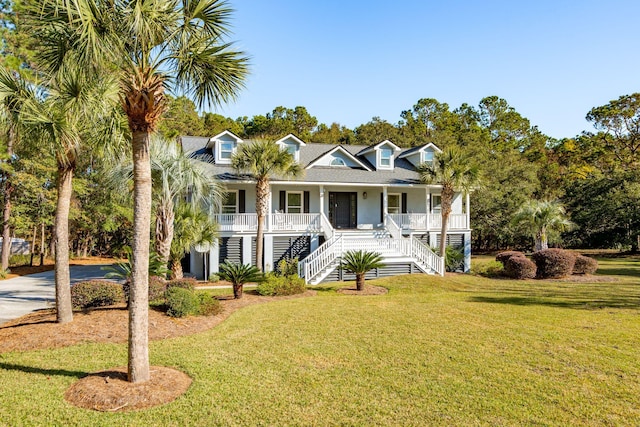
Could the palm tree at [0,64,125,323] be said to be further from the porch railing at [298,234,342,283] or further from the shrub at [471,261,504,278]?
the shrub at [471,261,504,278]

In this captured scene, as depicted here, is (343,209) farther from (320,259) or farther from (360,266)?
(360,266)

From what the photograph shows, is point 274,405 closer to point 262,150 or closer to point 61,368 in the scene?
point 61,368

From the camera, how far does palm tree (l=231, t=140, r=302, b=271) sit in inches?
695

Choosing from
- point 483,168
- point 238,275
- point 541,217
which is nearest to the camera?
point 238,275

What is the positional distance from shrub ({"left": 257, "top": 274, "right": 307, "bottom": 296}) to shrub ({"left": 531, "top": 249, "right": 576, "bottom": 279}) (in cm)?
1284

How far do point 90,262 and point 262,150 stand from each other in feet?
62.9

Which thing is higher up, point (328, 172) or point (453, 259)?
point (328, 172)

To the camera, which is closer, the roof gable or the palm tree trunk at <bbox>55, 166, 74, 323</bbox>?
the palm tree trunk at <bbox>55, 166, 74, 323</bbox>

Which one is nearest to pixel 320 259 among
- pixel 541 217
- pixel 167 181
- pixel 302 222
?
pixel 302 222

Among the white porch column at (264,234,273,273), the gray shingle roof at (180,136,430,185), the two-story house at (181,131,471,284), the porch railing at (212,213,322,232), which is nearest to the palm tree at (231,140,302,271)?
the white porch column at (264,234,273,273)

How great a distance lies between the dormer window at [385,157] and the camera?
78.7 feet

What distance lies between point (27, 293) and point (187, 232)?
6.22 meters

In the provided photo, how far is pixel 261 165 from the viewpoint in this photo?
17.6m

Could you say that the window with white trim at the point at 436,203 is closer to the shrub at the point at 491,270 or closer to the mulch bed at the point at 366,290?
the shrub at the point at 491,270
